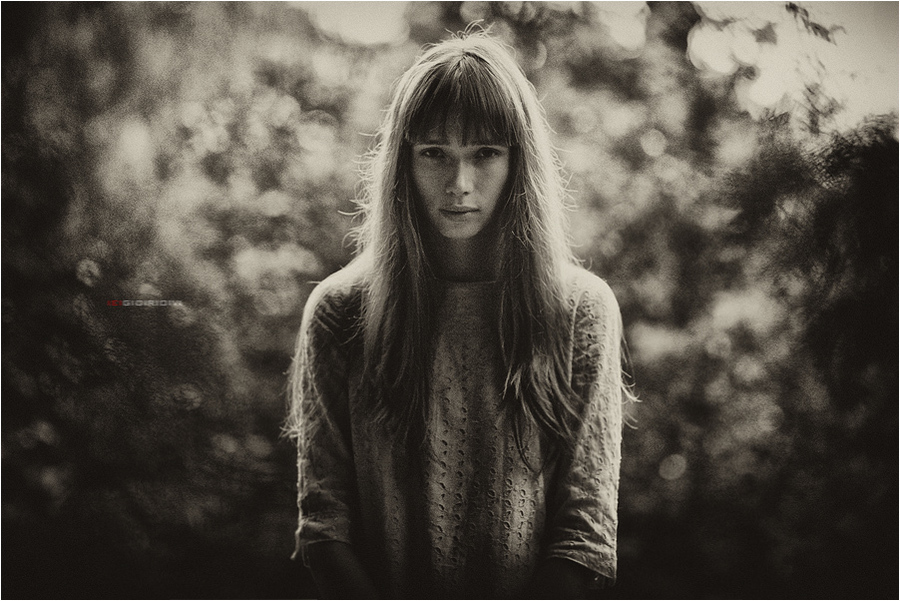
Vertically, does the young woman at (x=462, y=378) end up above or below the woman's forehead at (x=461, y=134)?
below

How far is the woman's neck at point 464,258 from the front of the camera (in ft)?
4.69

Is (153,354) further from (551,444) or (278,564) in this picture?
(551,444)

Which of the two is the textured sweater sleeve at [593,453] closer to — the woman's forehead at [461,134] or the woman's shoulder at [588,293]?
the woman's shoulder at [588,293]

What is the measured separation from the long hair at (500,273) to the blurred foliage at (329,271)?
0.14 metres

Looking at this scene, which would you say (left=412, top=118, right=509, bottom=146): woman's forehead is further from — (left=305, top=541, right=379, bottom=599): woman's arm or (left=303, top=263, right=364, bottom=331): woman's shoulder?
(left=305, top=541, right=379, bottom=599): woman's arm

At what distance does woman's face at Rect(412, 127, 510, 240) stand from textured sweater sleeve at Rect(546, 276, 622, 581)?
0.96 feet

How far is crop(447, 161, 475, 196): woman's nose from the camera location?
4.43 feet

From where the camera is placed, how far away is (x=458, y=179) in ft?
4.43

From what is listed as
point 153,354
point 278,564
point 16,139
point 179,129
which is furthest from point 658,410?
point 16,139

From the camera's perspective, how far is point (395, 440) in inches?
55.4

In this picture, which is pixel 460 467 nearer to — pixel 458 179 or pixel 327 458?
pixel 327 458

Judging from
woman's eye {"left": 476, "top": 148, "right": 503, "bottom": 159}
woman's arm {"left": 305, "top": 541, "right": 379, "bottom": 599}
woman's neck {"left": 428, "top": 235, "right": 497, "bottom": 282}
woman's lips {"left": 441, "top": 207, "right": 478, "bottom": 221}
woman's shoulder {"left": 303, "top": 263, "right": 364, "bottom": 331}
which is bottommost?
woman's arm {"left": 305, "top": 541, "right": 379, "bottom": 599}

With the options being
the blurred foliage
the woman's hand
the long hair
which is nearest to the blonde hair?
the long hair

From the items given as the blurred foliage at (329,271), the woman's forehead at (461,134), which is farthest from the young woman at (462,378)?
the blurred foliage at (329,271)
